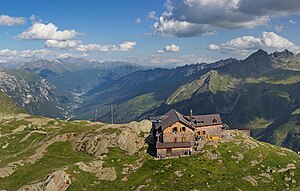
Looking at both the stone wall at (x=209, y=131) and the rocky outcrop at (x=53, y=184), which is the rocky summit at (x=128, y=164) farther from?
the stone wall at (x=209, y=131)

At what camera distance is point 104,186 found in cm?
8625

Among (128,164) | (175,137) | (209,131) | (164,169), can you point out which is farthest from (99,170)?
(209,131)

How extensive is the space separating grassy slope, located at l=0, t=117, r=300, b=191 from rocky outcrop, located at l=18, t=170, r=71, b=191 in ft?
6.51

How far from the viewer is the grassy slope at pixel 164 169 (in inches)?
3302

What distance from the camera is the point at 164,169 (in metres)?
90.2

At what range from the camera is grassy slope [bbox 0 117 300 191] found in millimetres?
83875

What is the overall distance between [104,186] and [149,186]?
12.6m

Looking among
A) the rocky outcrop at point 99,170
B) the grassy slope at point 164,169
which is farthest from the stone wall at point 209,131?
the rocky outcrop at point 99,170

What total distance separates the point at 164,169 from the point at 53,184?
29141 mm

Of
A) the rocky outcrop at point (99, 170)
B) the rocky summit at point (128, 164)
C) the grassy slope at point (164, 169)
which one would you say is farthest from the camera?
the rocky outcrop at point (99, 170)

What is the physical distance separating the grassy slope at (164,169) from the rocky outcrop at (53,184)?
78.1 inches

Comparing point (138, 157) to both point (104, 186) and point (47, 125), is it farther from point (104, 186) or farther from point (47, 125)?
point (47, 125)

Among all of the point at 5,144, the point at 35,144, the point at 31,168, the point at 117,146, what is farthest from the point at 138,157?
the point at 5,144

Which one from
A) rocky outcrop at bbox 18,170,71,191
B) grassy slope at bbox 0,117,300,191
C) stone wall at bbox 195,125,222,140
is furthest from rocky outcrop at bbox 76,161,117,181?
stone wall at bbox 195,125,222,140
